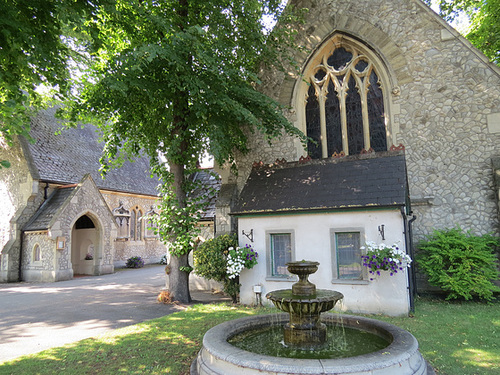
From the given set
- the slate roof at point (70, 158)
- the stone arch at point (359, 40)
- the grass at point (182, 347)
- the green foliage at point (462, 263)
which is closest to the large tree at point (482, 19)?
the stone arch at point (359, 40)

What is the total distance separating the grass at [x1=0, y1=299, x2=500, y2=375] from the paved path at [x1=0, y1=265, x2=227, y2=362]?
87 cm

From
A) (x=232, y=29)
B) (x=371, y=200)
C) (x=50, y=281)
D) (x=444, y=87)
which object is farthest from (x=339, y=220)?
(x=50, y=281)

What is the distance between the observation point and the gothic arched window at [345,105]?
11983mm

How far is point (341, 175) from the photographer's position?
10141 mm

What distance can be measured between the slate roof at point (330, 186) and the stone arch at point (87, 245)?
13.0 m

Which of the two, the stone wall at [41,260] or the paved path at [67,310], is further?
the stone wall at [41,260]

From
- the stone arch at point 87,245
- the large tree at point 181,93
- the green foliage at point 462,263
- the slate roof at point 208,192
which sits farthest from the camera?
the stone arch at point 87,245

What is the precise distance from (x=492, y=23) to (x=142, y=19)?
1241 cm

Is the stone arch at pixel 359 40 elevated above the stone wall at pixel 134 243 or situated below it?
above

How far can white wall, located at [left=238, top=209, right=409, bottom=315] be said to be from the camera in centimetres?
841

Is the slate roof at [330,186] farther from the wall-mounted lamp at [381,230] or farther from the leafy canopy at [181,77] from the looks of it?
the leafy canopy at [181,77]

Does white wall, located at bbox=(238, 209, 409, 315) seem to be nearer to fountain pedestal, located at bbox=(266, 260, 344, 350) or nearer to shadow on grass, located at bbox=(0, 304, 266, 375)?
shadow on grass, located at bbox=(0, 304, 266, 375)

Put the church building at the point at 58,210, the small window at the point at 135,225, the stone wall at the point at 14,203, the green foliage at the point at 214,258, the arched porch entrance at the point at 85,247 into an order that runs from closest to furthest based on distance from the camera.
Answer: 1. the green foliage at the point at 214,258
2. the church building at the point at 58,210
3. the stone wall at the point at 14,203
4. the arched porch entrance at the point at 85,247
5. the small window at the point at 135,225

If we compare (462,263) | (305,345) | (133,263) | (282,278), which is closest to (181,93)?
(282,278)
